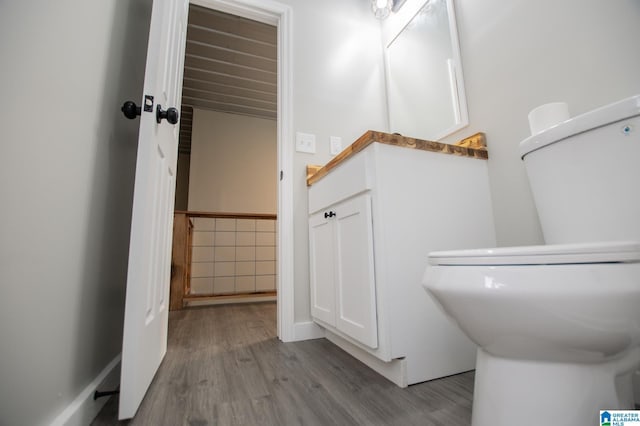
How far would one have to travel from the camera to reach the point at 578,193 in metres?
0.73

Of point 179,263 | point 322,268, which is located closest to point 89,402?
point 322,268

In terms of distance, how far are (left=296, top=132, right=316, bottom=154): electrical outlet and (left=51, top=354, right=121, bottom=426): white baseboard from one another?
1240 mm

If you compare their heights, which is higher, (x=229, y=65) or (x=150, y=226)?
(x=229, y=65)

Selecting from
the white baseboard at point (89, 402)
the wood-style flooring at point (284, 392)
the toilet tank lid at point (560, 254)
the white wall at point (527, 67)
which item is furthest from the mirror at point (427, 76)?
the white baseboard at point (89, 402)

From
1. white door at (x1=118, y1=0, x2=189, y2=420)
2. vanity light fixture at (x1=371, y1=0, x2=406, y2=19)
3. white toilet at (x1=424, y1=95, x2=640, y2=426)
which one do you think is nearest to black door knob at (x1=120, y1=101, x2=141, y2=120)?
white door at (x1=118, y1=0, x2=189, y2=420)

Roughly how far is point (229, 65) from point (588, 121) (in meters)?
3.20

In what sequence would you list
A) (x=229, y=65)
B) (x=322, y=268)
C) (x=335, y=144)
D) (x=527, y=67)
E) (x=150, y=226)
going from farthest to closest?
(x=229, y=65) → (x=335, y=144) → (x=322, y=268) → (x=527, y=67) → (x=150, y=226)

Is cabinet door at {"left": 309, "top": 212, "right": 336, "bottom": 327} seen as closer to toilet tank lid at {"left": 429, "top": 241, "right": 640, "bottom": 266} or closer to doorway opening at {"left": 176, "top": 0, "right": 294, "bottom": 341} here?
doorway opening at {"left": 176, "top": 0, "right": 294, "bottom": 341}

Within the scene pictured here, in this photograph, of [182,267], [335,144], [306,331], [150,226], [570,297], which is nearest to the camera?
[570,297]

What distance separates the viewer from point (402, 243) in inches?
37.9

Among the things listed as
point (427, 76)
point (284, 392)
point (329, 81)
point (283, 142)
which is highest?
point (329, 81)

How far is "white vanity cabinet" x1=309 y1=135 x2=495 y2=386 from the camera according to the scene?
922 mm

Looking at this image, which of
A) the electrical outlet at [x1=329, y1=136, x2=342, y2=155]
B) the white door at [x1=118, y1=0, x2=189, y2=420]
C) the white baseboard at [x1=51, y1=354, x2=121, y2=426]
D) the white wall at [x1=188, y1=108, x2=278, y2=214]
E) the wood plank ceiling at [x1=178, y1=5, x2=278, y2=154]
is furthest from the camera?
the white wall at [x1=188, y1=108, x2=278, y2=214]

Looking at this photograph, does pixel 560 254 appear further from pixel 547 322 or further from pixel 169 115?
pixel 169 115
